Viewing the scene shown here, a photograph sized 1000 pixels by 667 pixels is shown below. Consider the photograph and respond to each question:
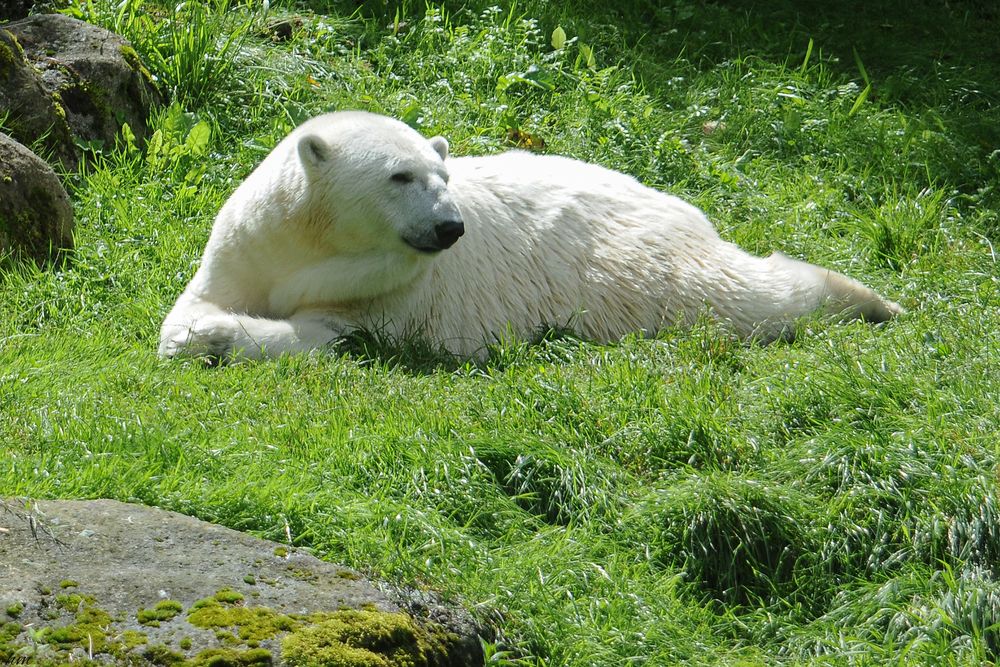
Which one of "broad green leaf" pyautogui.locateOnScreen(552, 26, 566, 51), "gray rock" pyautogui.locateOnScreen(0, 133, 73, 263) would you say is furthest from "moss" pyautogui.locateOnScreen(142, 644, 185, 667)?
"broad green leaf" pyautogui.locateOnScreen(552, 26, 566, 51)

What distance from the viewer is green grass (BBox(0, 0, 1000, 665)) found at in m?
4.04

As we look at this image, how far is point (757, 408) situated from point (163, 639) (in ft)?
8.81

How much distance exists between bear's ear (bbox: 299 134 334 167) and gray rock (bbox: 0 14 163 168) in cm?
245

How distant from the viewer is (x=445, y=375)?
562 cm

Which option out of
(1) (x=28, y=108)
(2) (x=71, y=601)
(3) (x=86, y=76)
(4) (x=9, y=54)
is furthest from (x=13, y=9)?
(2) (x=71, y=601)

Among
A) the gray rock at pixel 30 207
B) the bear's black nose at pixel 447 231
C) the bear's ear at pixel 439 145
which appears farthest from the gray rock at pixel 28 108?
the bear's black nose at pixel 447 231

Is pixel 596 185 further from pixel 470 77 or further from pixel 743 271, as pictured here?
pixel 470 77

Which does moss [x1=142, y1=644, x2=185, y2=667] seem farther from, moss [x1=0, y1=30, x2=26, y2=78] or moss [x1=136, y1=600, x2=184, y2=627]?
moss [x1=0, y1=30, x2=26, y2=78]

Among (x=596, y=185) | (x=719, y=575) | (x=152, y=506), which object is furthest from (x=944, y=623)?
(x=596, y=185)

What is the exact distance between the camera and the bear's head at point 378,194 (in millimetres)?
5821

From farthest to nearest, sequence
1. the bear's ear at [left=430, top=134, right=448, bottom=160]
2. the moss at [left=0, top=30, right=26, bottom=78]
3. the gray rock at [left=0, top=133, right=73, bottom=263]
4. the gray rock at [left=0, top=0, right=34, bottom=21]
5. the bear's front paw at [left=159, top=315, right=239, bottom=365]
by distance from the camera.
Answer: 1. the gray rock at [left=0, top=0, right=34, bottom=21]
2. the moss at [left=0, top=30, right=26, bottom=78]
3. the gray rock at [left=0, top=133, right=73, bottom=263]
4. the bear's ear at [left=430, top=134, right=448, bottom=160]
5. the bear's front paw at [left=159, top=315, right=239, bottom=365]

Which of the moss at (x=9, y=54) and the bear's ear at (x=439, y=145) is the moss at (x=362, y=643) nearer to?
the bear's ear at (x=439, y=145)

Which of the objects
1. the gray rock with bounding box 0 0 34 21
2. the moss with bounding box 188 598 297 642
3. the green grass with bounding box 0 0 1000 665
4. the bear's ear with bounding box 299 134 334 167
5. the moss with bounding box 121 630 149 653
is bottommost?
Result: the green grass with bounding box 0 0 1000 665

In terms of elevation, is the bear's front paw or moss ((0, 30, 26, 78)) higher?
moss ((0, 30, 26, 78))
